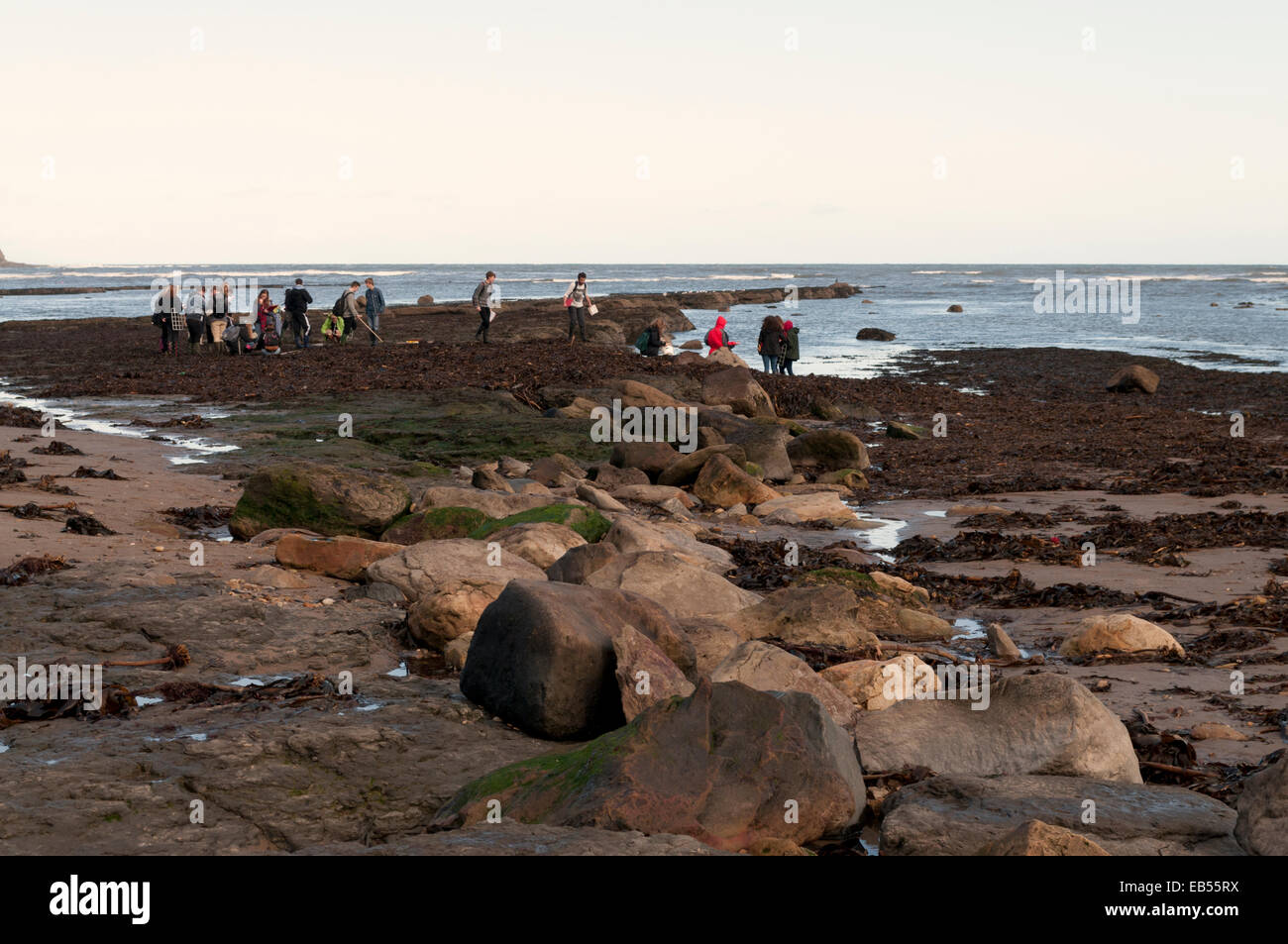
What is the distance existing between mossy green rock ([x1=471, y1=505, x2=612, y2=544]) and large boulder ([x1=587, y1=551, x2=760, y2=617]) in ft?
6.29

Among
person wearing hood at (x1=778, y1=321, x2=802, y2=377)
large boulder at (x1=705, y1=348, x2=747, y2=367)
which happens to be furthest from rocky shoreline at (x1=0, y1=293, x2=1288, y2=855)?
person wearing hood at (x1=778, y1=321, x2=802, y2=377)

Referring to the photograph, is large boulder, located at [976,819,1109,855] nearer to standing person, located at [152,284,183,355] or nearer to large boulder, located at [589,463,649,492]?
large boulder, located at [589,463,649,492]

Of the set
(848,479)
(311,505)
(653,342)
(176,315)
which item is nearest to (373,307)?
(176,315)

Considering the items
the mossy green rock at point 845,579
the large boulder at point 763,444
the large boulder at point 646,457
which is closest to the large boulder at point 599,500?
the large boulder at point 646,457

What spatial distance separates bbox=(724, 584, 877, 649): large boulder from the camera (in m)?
8.38

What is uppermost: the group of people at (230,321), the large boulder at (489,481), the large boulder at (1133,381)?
the group of people at (230,321)

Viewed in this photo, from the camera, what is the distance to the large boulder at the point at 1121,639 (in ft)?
26.5

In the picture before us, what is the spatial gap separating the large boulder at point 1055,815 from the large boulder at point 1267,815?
13cm

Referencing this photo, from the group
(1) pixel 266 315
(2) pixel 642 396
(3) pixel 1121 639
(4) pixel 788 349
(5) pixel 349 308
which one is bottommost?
(3) pixel 1121 639

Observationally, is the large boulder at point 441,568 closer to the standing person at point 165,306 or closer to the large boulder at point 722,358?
the large boulder at point 722,358

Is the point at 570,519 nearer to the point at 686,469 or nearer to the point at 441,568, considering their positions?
the point at 441,568

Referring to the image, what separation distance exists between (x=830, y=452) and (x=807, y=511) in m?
4.06

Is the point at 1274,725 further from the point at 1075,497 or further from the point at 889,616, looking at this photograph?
the point at 1075,497

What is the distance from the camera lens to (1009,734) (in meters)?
5.89
